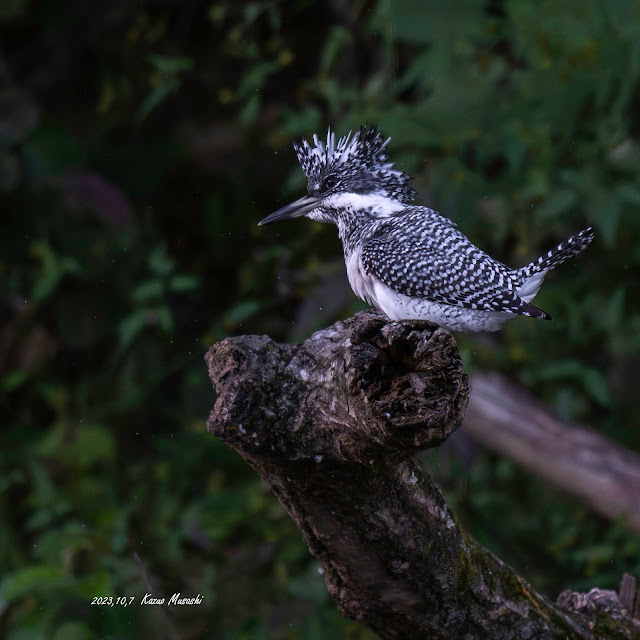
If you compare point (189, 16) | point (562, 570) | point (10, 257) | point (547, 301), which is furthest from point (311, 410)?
point (189, 16)

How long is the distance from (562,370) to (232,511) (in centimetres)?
142

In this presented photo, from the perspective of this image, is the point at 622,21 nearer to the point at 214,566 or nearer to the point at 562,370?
the point at 562,370

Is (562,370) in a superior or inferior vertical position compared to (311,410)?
inferior

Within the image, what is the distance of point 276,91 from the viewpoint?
4305 millimetres

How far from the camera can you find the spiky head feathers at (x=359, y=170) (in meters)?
2.29

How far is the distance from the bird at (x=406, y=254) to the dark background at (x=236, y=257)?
36.9 inches

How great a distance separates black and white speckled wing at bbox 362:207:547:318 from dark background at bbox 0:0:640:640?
1.06 m

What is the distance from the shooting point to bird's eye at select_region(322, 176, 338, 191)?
2307mm

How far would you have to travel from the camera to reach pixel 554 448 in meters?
3.39

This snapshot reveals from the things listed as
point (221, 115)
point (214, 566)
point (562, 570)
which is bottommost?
point (562, 570)

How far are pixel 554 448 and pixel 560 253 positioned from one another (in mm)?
1548

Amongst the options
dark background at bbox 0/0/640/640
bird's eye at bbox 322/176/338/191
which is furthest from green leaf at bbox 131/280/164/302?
bird's eye at bbox 322/176/338/191

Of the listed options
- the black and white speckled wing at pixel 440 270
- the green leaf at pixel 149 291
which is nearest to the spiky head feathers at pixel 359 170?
the black and white speckled wing at pixel 440 270

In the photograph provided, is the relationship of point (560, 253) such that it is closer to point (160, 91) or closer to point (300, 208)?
point (300, 208)
